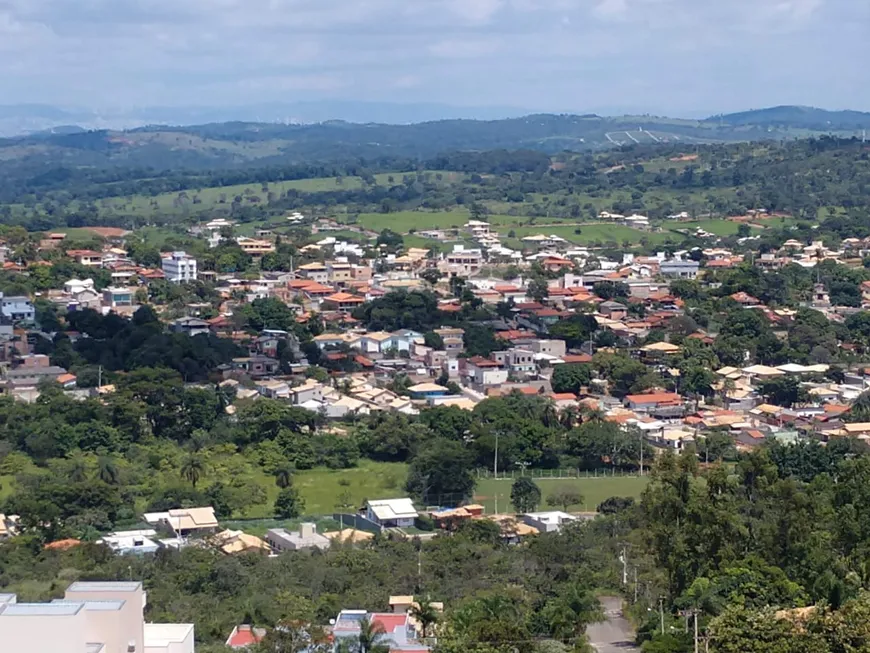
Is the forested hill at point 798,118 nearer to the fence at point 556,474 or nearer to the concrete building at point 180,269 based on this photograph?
the concrete building at point 180,269

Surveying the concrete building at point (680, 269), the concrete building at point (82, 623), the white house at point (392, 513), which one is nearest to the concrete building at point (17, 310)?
the white house at point (392, 513)

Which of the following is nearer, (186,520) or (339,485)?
(186,520)

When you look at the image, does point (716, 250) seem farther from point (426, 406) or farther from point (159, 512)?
point (159, 512)

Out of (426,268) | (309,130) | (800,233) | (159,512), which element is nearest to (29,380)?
(159,512)

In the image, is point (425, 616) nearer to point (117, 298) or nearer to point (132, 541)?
point (132, 541)

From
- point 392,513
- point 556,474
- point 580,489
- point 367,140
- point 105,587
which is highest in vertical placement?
point 105,587

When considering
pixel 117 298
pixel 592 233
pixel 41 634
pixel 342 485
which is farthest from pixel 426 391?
pixel 592 233

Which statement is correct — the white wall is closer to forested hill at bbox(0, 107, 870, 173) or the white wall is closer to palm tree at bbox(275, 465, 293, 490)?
palm tree at bbox(275, 465, 293, 490)
